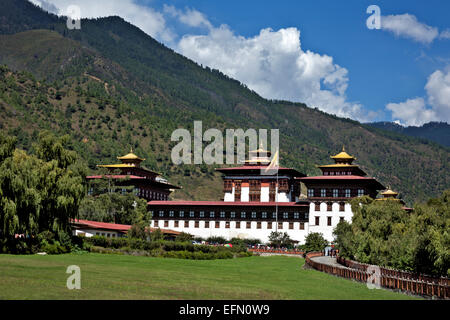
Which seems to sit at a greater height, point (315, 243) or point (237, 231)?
point (237, 231)

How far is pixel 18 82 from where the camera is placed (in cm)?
18862

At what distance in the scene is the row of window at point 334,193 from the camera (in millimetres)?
94500

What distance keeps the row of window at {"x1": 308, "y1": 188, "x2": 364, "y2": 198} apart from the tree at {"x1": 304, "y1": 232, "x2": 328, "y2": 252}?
333 inches

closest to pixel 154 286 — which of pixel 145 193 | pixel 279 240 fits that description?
pixel 279 240

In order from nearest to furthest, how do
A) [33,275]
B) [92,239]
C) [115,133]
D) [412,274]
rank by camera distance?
1. [33,275]
2. [412,274]
3. [92,239]
4. [115,133]

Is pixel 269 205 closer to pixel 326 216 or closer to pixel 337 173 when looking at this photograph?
pixel 326 216

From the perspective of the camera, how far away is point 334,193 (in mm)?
95000

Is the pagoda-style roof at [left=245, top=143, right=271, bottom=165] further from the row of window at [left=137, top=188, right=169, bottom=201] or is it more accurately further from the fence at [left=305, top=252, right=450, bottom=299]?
the fence at [left=305, top=252, right=450, bottom=299]

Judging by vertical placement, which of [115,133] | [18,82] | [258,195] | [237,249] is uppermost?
[18,82]

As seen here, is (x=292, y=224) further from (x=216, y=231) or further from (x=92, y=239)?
(x=92, y=239)

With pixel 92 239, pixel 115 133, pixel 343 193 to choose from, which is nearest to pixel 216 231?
pixel 343 193

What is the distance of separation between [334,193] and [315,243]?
11.2 meters

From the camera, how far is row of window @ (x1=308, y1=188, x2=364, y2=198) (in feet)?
310
